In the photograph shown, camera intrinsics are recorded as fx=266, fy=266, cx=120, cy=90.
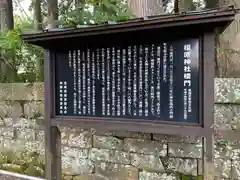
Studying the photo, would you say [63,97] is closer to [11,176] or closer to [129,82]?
[129,82]

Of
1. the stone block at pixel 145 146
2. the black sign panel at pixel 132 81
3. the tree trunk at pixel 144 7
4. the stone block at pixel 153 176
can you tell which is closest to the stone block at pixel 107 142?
the stone block at pixel 145 146

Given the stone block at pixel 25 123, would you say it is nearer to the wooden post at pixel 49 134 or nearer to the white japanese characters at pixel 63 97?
the wooden post at pixel 49 134

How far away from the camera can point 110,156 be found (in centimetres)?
375

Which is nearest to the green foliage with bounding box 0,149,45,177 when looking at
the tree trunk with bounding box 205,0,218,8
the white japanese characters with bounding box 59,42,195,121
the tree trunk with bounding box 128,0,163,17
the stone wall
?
the stone wall

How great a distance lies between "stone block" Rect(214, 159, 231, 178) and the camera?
3.02m

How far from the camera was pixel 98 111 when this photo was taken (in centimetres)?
296

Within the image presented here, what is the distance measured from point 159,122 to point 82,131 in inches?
68.4

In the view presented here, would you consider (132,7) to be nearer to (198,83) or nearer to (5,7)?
(198,83)

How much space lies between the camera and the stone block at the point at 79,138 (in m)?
3.95

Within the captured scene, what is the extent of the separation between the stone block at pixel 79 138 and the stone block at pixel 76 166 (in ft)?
0.73

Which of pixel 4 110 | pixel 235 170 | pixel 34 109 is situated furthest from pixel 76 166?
pixel 235 170

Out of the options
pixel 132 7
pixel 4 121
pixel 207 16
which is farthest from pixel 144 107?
pixel 4 121

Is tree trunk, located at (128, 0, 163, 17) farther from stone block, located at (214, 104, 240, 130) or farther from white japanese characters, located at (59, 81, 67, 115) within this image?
stone block, located at (214, 104, 240, 130)

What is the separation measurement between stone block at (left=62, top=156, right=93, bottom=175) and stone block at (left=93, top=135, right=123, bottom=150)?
1.06 feet
